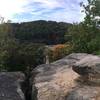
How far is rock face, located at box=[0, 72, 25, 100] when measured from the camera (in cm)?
893

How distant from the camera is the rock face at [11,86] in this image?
8930 mm

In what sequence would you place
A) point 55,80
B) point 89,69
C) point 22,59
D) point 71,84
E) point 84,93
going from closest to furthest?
point 84,93 → point 89,69 → point 71,84 → point 55,80 → point 22,59

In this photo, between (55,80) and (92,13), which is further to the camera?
(92,13)

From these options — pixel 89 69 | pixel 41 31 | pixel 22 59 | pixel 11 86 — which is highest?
pixel 41 31

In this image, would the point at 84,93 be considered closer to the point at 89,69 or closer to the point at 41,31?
the point at 89,69

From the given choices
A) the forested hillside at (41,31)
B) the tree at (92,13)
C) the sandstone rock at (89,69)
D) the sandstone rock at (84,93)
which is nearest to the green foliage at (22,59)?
the tree at (92,13)

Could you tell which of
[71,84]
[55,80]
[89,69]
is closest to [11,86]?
[55,80]

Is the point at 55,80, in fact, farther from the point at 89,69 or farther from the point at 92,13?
the point at 92,13

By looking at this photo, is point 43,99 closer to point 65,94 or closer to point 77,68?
point 65,94

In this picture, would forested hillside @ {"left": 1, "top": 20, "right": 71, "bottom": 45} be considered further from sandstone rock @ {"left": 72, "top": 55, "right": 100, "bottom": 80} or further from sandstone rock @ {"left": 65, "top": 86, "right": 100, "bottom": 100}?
sandstone rock @ {"left": 65, "top": 86, "right": 100, "bottom": 100}

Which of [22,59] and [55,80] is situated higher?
[55,80]

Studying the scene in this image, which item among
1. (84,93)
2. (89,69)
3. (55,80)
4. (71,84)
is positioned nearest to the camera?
(84,93)

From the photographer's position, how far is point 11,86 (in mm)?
9625

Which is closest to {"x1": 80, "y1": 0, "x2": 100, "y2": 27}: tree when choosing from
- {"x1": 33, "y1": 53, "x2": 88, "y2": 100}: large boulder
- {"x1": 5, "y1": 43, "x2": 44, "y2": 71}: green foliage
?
{"x1": 5, "y1": 43, "x2": 44, "y2": 71}: green foliage
